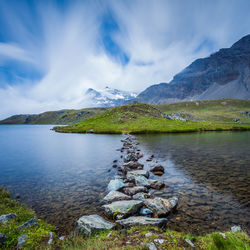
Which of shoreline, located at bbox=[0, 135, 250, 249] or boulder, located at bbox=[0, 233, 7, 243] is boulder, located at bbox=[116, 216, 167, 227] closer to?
shoreline, located at bbox=[0, 135, 250, 249]

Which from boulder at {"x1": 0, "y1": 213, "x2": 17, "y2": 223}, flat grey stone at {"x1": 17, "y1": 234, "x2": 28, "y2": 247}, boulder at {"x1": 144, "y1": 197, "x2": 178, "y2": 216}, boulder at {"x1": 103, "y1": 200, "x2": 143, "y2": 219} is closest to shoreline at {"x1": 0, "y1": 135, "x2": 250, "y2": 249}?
flat grey stone at {"x1": 17, "y1": 234, "x2": 28, "y2": 247}

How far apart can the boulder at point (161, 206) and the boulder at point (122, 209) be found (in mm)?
672

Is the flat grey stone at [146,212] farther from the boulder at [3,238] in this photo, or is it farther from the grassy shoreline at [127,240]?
the boulder at [3,238]

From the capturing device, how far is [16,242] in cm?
659

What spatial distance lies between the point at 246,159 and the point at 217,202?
18.6m

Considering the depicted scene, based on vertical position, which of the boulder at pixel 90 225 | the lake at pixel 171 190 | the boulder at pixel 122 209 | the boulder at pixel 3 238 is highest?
the boulder at pixel 3 238

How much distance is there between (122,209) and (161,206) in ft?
8.94

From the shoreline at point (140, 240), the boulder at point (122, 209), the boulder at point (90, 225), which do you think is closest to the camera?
the shoreline at point (140, 240)

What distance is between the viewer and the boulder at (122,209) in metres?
10.0

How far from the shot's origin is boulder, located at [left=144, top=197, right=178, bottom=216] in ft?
33.5

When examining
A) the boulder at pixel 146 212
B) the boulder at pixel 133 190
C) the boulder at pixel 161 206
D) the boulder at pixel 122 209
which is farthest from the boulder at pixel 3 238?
the boulder at pixel 133 190

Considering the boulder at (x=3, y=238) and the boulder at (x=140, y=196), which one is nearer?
the boulder at (x=3, y=238)

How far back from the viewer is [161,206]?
416 inches

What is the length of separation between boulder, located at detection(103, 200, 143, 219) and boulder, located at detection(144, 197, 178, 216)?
672mm
